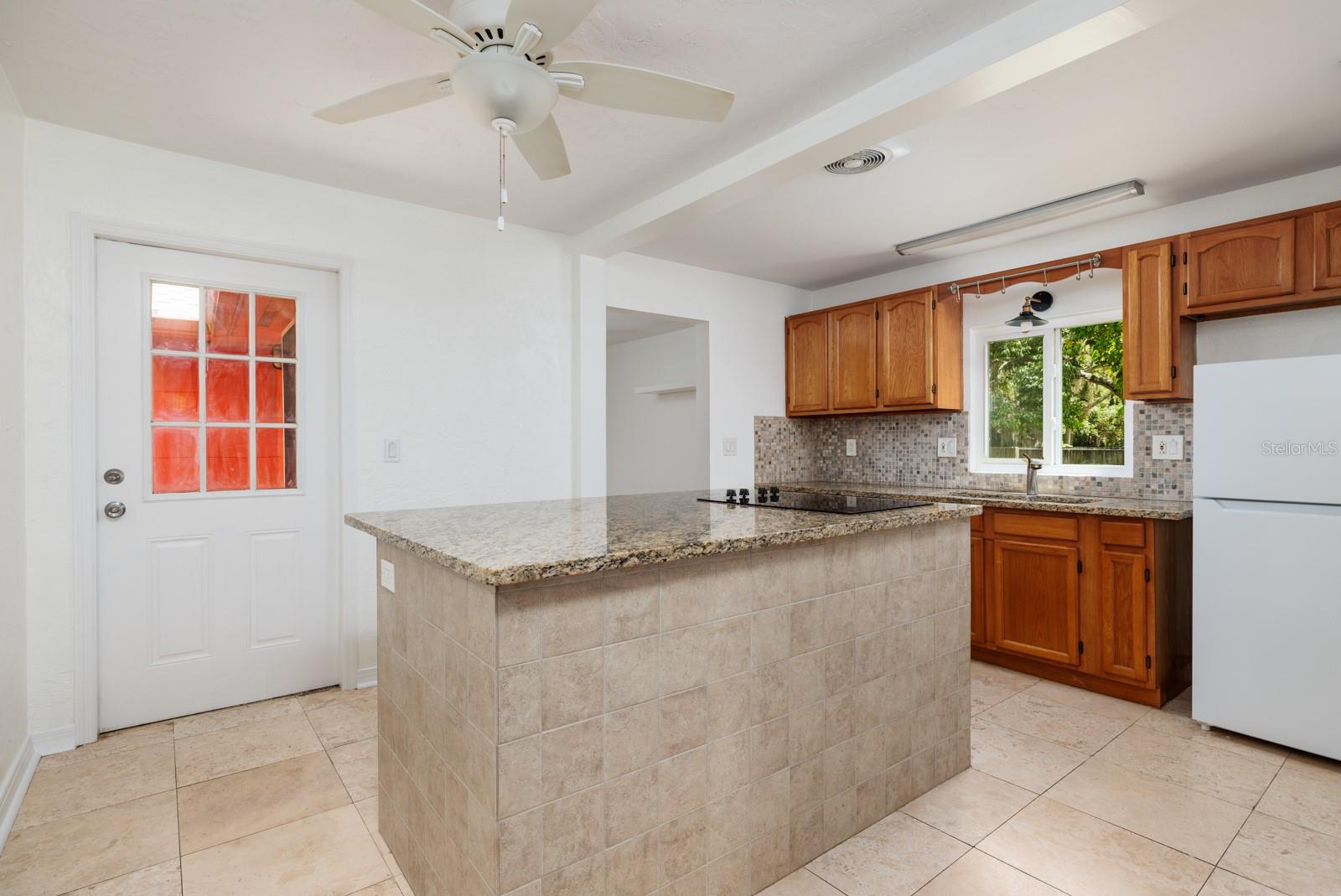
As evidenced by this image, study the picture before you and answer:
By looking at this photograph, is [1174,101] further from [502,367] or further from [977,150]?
[502,367]

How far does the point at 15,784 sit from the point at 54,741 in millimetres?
380

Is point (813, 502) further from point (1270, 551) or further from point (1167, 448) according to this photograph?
point (1167, 448)

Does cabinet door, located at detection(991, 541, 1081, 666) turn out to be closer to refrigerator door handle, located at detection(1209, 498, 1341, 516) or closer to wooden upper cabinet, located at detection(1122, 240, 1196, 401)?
refrigerator door handle, located at detection(1209, 498, 1341, 516)

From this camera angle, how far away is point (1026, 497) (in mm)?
3434

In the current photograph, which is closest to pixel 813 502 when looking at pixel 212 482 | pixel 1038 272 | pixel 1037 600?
pixel 1037 600

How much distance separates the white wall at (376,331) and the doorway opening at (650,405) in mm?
1860

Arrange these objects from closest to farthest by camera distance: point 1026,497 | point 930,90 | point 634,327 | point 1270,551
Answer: point 930,90, point 1270,551, point 1026,497, point 634,327

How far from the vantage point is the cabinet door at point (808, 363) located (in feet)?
15.1

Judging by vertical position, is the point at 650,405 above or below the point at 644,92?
below

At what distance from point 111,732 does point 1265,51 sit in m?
4.60

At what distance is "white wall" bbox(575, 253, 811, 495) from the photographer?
377 cm

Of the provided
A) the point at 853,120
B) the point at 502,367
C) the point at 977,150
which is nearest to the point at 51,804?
the point at 502,367

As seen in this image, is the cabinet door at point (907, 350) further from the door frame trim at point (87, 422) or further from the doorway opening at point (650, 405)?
the door frame trim at point (87, 422)

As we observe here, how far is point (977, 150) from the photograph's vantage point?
2658 millimetres
